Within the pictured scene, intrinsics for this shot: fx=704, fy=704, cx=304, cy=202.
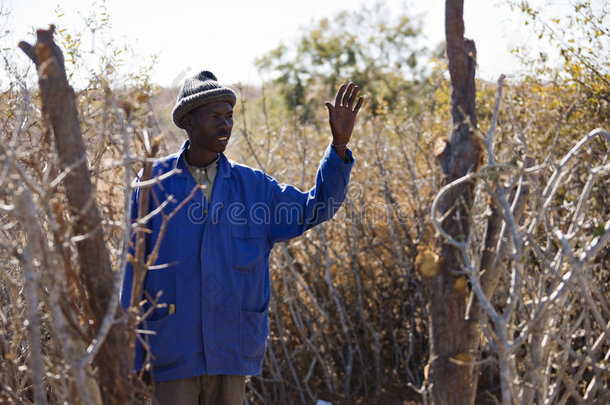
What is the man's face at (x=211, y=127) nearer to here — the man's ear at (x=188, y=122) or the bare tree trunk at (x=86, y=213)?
the man's ear at (x=188, y=122)

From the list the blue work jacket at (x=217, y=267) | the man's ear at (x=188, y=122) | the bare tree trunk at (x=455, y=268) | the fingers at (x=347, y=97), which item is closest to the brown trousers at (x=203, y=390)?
the blue work jacket at (x=217, y=267)

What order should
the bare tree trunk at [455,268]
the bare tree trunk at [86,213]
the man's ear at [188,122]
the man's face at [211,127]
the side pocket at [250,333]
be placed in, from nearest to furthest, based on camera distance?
the bare tree trunk at [86,213]
the bare tree trunk at [455,268]
the side pocket at [250,333]
the man's face at [211,127]
the man's ear at [188,122]

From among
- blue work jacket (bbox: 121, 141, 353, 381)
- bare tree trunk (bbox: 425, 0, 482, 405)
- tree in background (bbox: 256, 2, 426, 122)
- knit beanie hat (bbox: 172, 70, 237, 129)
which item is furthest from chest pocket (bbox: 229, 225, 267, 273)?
tree in background (bbox: 256, 2, 426, 122)

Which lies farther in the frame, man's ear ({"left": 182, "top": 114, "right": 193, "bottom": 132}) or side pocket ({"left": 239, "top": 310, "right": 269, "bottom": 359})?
man's ear ({"left": 182, "top": 114, "right": 193, "bottom": 132})

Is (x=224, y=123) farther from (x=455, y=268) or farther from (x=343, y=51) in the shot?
(x=343, y=51)

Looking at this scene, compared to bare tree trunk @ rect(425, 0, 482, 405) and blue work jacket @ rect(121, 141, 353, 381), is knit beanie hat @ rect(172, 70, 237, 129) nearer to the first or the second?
blue work jacket @ rect(121, 141, 353, 381)

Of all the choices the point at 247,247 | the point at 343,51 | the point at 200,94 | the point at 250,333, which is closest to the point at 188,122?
the point at 200,94

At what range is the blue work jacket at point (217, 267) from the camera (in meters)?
2.70

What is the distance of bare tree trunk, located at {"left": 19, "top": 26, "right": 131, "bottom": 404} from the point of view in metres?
2.06

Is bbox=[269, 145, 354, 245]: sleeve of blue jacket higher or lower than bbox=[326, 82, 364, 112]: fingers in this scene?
lower

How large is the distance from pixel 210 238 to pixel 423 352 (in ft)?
9.17

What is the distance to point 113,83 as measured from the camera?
4148 millimetres

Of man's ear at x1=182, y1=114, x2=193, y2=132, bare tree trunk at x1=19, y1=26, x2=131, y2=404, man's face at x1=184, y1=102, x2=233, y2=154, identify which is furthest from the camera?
man's ear at x1=182, y1=114, x2=193, y2=132

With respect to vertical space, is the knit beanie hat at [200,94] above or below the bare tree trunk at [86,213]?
above
